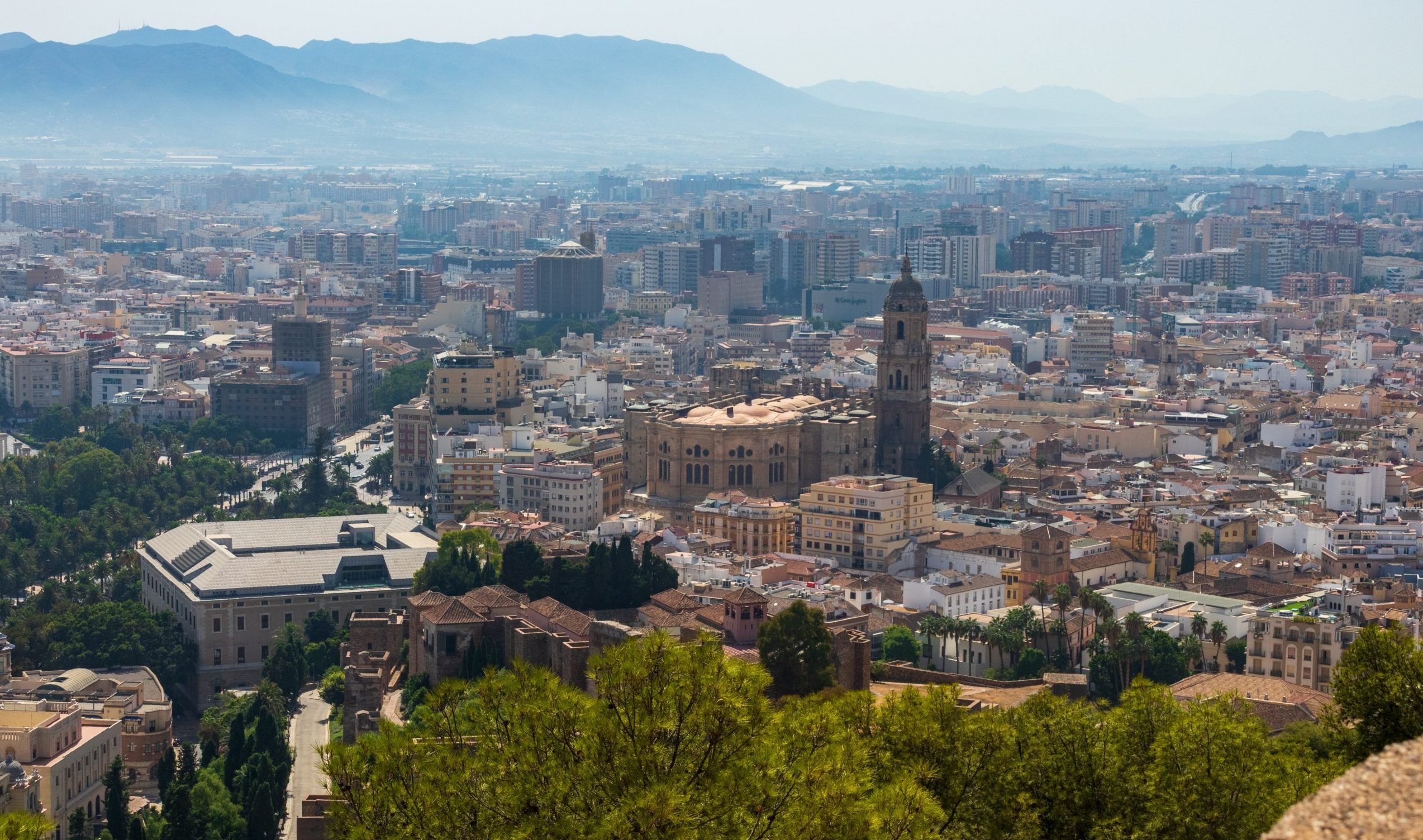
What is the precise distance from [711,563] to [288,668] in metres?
6.74

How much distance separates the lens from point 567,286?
8981 cm

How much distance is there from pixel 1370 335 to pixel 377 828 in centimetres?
6822

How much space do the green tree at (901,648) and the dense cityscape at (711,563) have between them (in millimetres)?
96

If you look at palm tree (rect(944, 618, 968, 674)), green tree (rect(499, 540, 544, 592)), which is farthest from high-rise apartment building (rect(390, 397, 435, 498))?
palm tree (rect(944, 618, 968, 674))

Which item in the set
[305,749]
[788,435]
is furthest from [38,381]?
[305,749]

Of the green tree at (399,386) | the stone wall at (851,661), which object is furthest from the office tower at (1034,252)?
the stone wall at (851,661)

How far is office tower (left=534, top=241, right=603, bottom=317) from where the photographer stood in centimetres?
8962

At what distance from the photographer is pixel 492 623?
29328 millimetres

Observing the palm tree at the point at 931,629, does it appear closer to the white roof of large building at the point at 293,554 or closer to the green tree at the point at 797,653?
the green tree at the point at 797,653

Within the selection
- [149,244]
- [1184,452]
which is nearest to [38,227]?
[149,244]

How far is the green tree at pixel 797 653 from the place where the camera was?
84.5ft

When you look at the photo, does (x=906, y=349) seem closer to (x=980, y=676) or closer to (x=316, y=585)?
(x=316, y=585)

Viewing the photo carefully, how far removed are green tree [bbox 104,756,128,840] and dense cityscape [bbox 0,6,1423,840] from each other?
1.18 ft

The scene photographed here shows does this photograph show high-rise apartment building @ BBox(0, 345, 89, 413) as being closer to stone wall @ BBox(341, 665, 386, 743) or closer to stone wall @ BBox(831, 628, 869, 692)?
stone wall @ BBox(341, 665, 386, 743)
